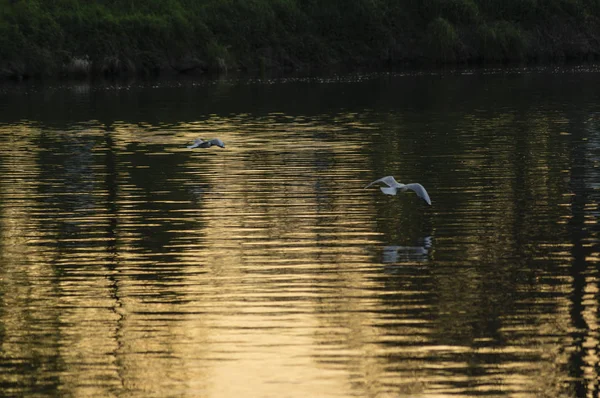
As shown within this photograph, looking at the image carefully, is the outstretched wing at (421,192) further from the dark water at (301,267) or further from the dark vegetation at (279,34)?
the dark vegetation at (279,34)

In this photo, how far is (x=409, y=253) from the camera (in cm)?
1847

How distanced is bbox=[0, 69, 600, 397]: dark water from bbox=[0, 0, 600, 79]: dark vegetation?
122ft

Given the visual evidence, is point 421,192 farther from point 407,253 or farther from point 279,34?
point 279,34

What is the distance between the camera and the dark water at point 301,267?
13.0 m

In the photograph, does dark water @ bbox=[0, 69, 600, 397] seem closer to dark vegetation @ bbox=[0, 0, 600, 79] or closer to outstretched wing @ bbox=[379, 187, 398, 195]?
outstretched wing @ bbox=[379, 187, 398, 195]

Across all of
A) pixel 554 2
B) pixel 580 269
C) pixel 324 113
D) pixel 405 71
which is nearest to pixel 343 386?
pixel 580 269

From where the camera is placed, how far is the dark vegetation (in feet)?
243

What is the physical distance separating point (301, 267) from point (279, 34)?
64.3 m

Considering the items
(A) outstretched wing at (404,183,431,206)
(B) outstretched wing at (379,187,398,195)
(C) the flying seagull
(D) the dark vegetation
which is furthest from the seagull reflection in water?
(D) the dark vegetation

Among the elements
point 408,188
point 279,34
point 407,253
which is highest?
point 408,188

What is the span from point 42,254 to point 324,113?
27848mm

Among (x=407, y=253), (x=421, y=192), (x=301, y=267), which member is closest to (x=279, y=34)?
(x=421, y=192)

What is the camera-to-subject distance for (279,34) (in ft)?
266

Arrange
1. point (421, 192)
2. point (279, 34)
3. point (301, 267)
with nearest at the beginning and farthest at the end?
point (301, 267), point (421, 192), point (279, 34)
